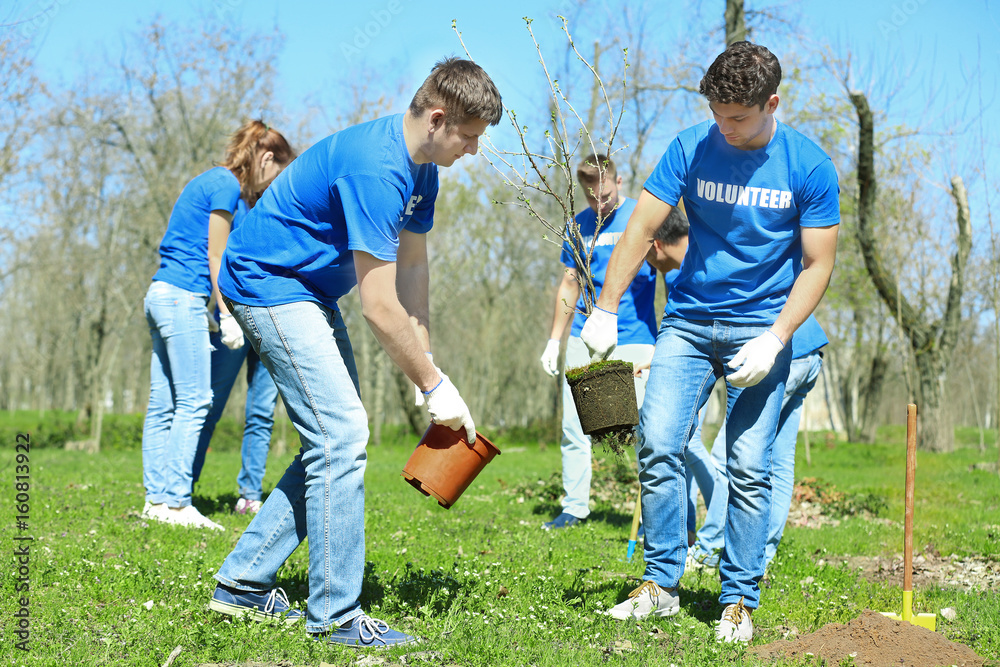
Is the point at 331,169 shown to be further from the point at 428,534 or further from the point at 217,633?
the point at 428,534

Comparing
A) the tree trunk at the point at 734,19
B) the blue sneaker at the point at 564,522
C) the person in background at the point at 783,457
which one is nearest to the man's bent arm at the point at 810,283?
the person in background at the point at 783,457

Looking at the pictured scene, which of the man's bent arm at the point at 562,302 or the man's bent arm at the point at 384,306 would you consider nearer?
the man's bent arm at the point at 384,306

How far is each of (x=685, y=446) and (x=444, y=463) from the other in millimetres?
984

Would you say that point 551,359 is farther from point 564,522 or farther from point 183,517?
point 183,517

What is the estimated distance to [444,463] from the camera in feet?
9.27

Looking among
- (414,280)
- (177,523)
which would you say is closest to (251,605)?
(414,280)

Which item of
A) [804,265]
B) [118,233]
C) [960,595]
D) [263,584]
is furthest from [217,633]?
[118,233]

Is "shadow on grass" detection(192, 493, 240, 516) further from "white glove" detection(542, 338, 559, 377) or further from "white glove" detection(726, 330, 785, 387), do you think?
"white glove" detection(726, 330, 785, 387)

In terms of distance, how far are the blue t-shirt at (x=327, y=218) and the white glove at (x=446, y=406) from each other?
1.67 feet

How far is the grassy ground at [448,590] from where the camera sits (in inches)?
101

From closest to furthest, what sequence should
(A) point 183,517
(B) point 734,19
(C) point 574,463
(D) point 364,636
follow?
(D) point 364,636
(A) point 183,517
(C) point 574,463
(B) point 734,19

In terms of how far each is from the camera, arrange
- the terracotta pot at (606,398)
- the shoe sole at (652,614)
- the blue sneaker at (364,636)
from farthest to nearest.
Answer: the terracotta pot at (606,398), the shoe sole at (652,614), the blue sneaker at (364,636)

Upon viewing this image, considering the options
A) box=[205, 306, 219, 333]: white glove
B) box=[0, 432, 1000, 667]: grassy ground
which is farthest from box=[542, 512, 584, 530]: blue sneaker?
box=[205, 306, 219, 333]: white glove

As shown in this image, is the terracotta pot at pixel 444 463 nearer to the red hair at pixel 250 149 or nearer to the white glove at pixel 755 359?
the white glove at pixel 755 359
